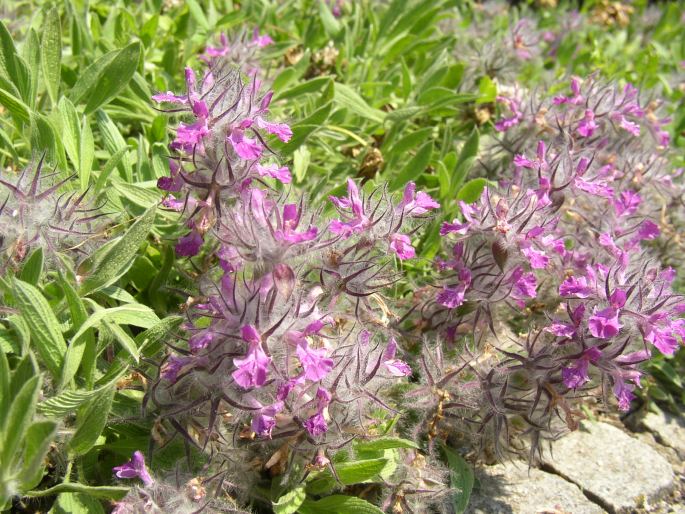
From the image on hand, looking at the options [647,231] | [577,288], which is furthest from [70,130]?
[647,231]

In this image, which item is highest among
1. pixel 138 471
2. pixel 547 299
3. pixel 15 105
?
pixel 15 105

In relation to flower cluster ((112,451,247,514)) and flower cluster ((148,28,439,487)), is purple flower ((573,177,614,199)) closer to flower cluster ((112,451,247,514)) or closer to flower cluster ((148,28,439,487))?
flower cluster ((148,28,439,487))

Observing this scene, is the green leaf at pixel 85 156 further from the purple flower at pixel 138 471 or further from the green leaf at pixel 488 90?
the green leaf at pixel 488 90

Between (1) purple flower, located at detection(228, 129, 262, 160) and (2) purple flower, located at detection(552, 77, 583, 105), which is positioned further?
(2) purple flower, located at detection(552, 77, 583, 105)

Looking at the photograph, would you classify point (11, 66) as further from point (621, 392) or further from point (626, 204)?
point (626, 204)

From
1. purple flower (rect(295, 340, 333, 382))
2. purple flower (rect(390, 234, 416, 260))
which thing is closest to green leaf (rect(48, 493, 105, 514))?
purple flower (rect(295, 340, 333, 382))

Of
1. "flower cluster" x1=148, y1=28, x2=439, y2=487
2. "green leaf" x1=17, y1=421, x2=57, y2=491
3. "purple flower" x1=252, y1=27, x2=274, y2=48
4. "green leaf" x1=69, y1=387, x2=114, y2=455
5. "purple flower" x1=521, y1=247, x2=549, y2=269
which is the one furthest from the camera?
"purple flower" x1=252, y1=27, x2=274, y2=48

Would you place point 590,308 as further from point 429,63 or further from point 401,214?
point 429,63

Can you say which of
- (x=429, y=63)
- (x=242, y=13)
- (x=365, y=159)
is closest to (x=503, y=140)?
(x=365, y=159)
